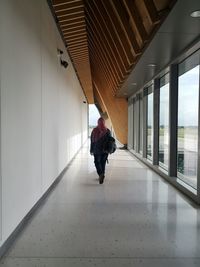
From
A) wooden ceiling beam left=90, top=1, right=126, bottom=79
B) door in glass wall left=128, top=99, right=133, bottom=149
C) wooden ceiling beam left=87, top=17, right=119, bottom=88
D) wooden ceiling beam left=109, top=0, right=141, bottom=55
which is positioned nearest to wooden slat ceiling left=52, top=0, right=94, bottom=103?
wooden ceiling beam left=87, top=17, right=119, bottom=88

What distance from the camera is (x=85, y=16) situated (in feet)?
22.3

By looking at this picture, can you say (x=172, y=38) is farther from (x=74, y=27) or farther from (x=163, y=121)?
(x=163, y=121)

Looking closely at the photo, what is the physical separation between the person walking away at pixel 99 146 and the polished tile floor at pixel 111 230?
2.37ft

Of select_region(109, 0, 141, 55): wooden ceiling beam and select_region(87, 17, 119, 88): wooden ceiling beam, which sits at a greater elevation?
select_region(87, 17, 119, 88): wooden ceiling beam

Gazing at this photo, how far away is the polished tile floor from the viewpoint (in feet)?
9.36

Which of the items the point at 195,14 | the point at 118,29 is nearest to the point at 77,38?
the point at 118,29

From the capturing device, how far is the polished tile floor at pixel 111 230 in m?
2.85

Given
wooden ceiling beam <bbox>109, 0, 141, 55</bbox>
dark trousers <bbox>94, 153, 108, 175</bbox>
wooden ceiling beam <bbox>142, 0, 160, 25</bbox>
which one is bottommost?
dark trousers <bbox>94, 153, 108, 175</bbox>

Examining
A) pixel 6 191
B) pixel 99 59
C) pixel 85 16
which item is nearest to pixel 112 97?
pixel 99 59

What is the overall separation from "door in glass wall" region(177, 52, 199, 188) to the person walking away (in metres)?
1.72

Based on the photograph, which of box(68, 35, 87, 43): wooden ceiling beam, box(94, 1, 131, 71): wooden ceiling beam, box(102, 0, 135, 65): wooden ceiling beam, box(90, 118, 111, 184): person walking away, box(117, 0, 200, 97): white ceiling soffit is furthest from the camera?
box(68, 35, 87, 43): wooden ceiling beam

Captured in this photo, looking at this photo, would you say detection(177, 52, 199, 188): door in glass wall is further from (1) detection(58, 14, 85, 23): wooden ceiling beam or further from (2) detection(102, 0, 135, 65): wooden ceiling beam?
(1) detection(58, 14, 85, 23): wooden ceiling beam

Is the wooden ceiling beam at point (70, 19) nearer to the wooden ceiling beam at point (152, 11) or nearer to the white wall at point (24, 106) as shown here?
the white wall at point (24, 106)

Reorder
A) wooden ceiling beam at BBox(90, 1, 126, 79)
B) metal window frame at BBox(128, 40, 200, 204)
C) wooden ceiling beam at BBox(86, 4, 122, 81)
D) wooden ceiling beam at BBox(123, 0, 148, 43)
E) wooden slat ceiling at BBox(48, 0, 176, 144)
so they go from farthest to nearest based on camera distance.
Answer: wooden ceiling beam at BBox(86, 4, 122, 81) < wooden ceiling beam at BBox(90, 1, 126, 79) < metal window frame at BBox(128, 40, 200, 204) < wooden ceiling beam at BBox(123, 0, 148, 43) < wooden slat ceiling at BBox(48, 0, 176, 144)
